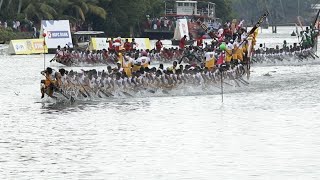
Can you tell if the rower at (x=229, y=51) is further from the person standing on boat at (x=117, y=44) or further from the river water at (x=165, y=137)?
the person standing on boat at (x=117, y=44)

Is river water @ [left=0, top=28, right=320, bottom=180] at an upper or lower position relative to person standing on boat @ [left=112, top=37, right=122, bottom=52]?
lower

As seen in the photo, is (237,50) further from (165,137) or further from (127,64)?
(165,137)

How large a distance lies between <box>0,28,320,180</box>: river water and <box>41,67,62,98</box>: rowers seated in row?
56cm

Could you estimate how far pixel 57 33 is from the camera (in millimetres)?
72500

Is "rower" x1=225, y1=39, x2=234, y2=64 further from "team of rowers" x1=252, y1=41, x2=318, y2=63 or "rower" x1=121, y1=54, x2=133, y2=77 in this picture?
"team of rowers" x1=252, y1=41, x2=318, y2=63

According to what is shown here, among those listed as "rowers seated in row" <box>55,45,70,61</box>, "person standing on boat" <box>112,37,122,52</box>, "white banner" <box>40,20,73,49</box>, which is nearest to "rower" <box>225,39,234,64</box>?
"person standing on boat" <box>112,37,122,52</box>

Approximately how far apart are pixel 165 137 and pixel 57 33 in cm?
4683

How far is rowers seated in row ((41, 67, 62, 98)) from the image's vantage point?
114ft

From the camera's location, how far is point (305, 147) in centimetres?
2427

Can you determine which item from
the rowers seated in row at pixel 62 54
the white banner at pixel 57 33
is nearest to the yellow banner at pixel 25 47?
the white banner at pixel 57 33

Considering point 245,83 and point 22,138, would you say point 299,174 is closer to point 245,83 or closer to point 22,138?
point 22,138

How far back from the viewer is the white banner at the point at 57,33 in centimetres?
7206

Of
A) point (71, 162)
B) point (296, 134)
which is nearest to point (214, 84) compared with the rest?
point (296, 134)

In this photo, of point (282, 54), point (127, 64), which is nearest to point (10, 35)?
point (282, 54)
